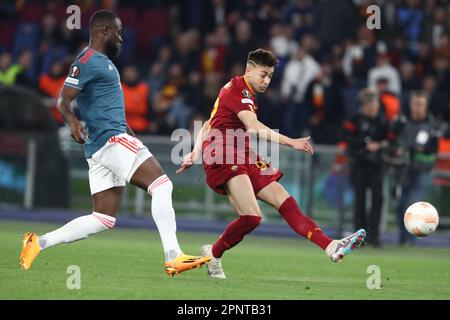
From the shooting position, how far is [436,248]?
18453 mm

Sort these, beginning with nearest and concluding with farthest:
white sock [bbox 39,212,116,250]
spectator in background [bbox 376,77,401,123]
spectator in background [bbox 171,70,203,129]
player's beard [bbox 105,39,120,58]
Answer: white sock [bbox 39,212,116,250]
player's beard [bbox 105,39,120,58]
spectator in background [bbox 376,77,401,123]
spectator in background [bbox 171,70,203,129]

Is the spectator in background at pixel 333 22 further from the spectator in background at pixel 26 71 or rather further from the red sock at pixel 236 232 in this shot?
the red sock at pixel 236 232

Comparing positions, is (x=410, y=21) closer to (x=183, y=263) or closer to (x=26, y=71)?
A: (x=26, y=71)

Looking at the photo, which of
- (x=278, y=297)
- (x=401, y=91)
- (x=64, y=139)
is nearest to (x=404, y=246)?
(x=401, y=91)

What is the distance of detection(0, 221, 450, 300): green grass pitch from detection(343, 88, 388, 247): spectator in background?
2.22 feet

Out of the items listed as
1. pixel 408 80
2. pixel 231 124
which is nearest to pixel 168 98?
pixel 408 80

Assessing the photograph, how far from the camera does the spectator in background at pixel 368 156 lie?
18062 millimetres

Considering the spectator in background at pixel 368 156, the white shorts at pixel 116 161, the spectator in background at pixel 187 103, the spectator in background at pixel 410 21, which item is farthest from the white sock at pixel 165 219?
the spectator in background at pixel 410 21

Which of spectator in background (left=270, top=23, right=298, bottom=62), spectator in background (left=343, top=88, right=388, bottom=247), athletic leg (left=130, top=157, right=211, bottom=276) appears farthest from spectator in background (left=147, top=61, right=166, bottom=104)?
athletic leg (left=130, top=157, right=211, bottom=276)

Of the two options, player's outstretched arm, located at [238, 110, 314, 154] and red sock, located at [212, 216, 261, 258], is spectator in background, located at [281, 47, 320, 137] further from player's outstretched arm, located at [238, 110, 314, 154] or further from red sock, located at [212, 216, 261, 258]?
player's outstretched arm, located at [238, 110, 314, 154]

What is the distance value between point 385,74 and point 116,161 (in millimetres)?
11475

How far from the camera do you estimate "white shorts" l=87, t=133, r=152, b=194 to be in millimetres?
10688

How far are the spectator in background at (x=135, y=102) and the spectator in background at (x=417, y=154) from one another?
5224mm

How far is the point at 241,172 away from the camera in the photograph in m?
11.3
